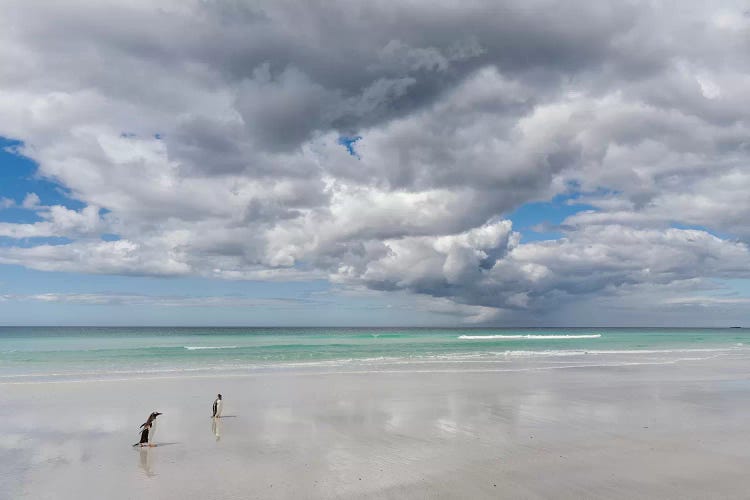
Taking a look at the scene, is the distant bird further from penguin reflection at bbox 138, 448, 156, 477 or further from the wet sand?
the wet sand

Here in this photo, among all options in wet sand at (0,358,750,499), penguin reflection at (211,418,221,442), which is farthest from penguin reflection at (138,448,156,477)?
penguin reflection at (211,418,221,442)

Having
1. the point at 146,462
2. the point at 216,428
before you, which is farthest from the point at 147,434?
the point at 216,428

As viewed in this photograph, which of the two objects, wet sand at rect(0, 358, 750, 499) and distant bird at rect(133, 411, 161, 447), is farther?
distant bird at rect(133, 411, 161, 447)

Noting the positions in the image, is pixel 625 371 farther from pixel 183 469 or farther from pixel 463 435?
pixel 183 469

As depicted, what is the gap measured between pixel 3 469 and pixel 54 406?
7.59 meters

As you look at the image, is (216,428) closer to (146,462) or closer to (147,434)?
(147,434)

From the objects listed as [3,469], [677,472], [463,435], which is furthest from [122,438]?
[677,472]

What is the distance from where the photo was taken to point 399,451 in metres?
10.5

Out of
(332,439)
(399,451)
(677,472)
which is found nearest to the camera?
(677,472)

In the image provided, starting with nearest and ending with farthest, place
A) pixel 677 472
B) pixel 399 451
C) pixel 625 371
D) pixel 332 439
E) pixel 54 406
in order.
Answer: pixel 677 472 → pixel 399 451 → pixel 332 439 → pixel 54 406 → pixel 625 371

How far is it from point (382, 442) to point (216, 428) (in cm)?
443

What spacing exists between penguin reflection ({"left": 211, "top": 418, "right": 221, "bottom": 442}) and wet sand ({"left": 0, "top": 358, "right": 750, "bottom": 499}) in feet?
0.15

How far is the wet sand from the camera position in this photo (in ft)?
27.6

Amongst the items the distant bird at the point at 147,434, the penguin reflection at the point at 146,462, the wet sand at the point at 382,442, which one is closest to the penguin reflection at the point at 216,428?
the wet sand at the point at 382,442
